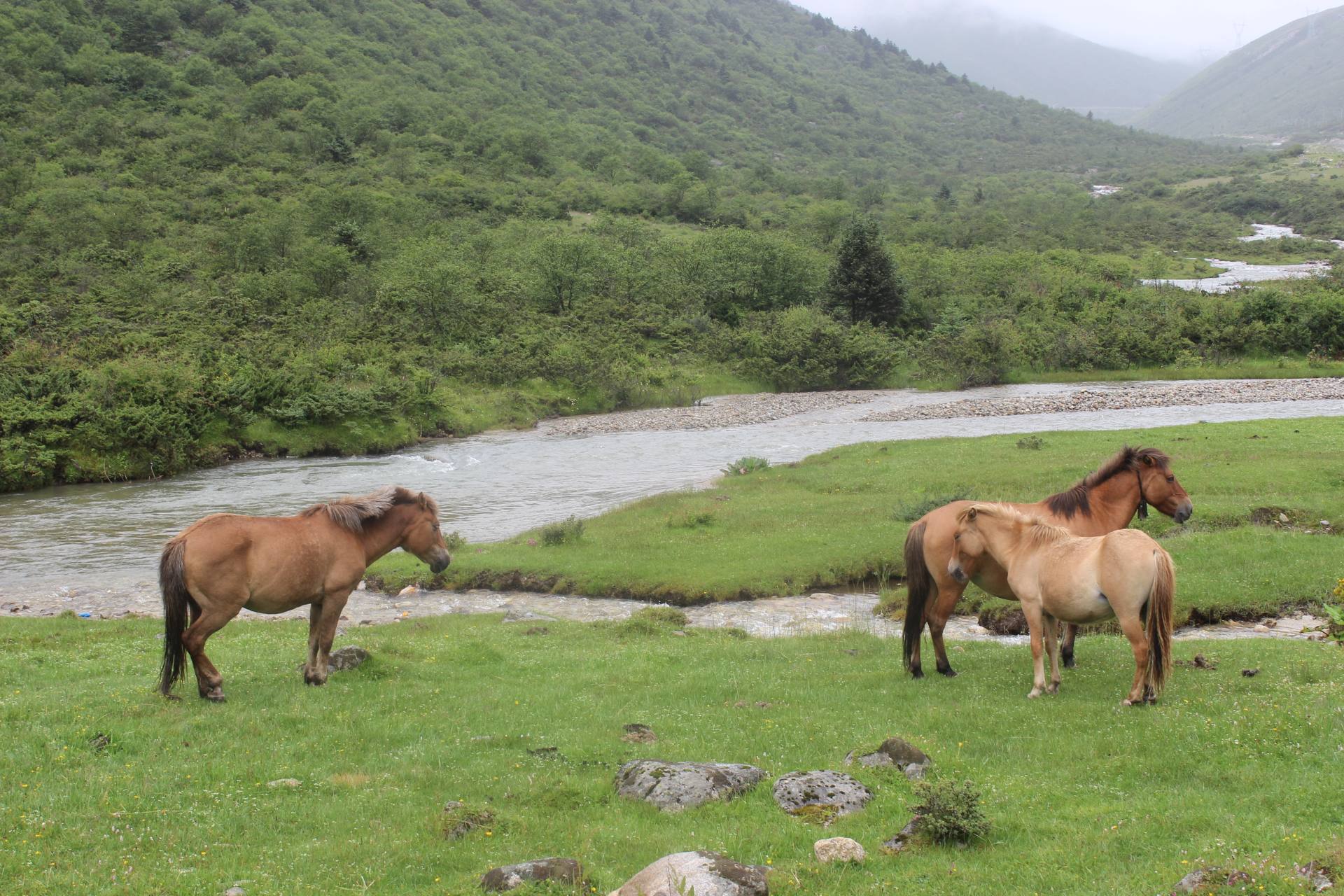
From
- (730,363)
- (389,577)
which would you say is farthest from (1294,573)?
(730,363)

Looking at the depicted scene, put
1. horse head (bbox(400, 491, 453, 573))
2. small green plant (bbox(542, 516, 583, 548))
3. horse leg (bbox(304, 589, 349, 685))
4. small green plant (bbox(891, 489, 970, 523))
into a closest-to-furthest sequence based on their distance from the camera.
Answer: horse leg (bbox(304, 589, 349, 685)) < horse head (bbox(400, 491, 453, 573)) < small green plant (bbox(891, 489, 970, 523)) < small green plant (bbox(542, 516, 583, 548))

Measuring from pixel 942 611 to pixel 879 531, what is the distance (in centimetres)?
1171

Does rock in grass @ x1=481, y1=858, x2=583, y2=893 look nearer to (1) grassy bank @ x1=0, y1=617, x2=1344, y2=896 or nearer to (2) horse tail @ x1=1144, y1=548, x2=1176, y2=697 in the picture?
(1) grassy bank @ x1=0, y1=617, x2=1344, y2=896

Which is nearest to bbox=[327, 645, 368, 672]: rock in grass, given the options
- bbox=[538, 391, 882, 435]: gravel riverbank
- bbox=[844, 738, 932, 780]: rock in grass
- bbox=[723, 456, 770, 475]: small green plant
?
bbox=[844, 738, 932, 780]: rock in grass

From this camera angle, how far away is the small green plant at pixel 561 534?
25344 millimetres

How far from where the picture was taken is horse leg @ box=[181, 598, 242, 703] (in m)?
11.0

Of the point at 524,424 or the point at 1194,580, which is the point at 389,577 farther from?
the point at 524,424

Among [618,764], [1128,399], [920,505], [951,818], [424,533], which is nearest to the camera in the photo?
[951,818]

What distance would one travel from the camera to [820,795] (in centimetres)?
804

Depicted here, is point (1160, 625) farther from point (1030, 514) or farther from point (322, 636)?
point (322, 636)

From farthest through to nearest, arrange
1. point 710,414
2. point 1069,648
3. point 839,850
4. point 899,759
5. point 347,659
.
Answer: point 710,414, point 347,659, point 1069,648, point 899,759, point 839,850

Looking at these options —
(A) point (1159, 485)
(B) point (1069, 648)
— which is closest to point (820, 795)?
(B) point (1069, 648)

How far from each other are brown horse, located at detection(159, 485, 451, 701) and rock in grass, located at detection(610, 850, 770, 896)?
22.9ft

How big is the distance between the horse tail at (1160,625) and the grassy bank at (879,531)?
808 cm
